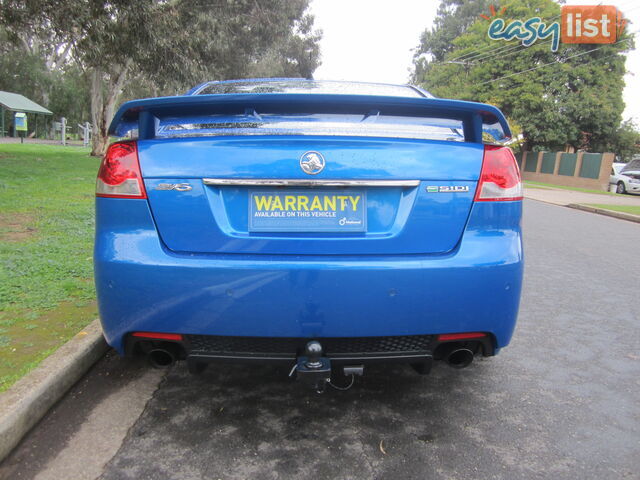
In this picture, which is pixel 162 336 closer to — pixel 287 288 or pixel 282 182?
pixel 287 288

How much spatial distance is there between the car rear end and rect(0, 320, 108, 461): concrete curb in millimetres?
473

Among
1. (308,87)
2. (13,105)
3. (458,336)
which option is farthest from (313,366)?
(13,105)

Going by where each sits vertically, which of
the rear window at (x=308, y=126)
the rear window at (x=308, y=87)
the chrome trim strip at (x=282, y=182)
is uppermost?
the rear window at (x=308, y=87)

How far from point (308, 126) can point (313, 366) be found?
1.00 meters

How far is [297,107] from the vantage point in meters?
2.28

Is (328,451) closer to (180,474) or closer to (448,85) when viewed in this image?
(180,474)

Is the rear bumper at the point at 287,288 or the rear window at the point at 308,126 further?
the rear window at the point at 308,126

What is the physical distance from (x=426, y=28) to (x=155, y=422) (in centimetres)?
5971

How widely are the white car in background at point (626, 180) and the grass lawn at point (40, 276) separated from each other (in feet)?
85.5

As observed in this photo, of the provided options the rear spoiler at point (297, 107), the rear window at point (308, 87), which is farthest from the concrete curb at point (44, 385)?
the rear window at point (308, 87)

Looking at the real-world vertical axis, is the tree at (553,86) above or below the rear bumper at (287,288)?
above

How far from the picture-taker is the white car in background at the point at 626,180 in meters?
26.0

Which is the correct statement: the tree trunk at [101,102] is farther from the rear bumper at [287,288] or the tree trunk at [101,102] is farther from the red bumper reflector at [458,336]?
the red bumper reflector at [458,336]

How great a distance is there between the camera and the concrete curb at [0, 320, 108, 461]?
214 cm
